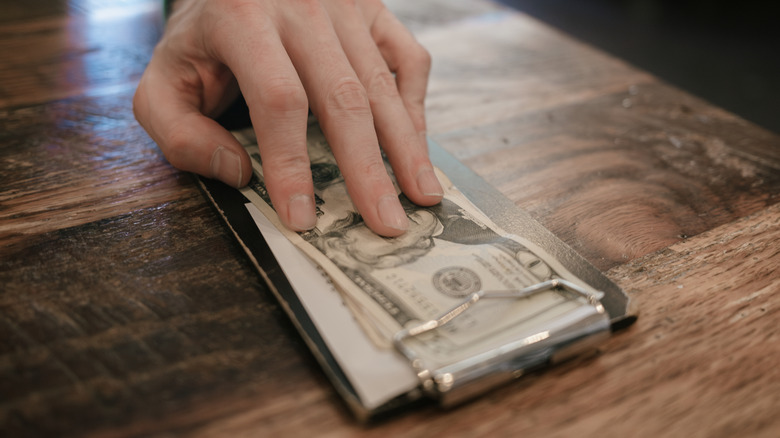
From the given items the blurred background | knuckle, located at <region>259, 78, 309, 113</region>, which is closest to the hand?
knuckle, located at <region>259, 78, 309, 113</region>

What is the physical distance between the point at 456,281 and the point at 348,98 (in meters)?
0.24

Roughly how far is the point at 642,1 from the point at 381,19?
3.16 meters

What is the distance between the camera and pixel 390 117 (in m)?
0.64

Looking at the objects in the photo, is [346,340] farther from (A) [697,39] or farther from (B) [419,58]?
(A) [697,39]

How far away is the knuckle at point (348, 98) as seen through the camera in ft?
1.97

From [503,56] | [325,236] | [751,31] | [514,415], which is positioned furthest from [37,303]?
[751,31]

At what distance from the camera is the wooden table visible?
398mm

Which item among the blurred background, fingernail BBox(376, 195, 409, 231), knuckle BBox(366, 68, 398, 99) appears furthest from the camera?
the blurred background

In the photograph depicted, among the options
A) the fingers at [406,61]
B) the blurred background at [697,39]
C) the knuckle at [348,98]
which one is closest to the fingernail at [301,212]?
the knuckle at [348,98]

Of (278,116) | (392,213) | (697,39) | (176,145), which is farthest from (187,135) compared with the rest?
(697,39)

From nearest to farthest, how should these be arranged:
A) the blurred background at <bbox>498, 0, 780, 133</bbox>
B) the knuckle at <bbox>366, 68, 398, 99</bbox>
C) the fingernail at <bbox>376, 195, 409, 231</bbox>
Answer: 1. the fingernail at <bbox>376, 195, 409, 231</bbox>
2. the knuckle at <bbox>366, 68, 398, 99</bbox>
3. the blurred background at <bbox>498, 0, 780, 133</bbox>

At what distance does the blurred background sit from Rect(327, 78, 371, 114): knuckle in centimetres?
193

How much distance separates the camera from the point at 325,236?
1.81 ft

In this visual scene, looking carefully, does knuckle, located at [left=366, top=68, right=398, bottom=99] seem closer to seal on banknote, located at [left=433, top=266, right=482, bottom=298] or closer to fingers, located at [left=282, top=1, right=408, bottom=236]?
fingers, located at [left=282, top=1, right=408, bottom=236]
